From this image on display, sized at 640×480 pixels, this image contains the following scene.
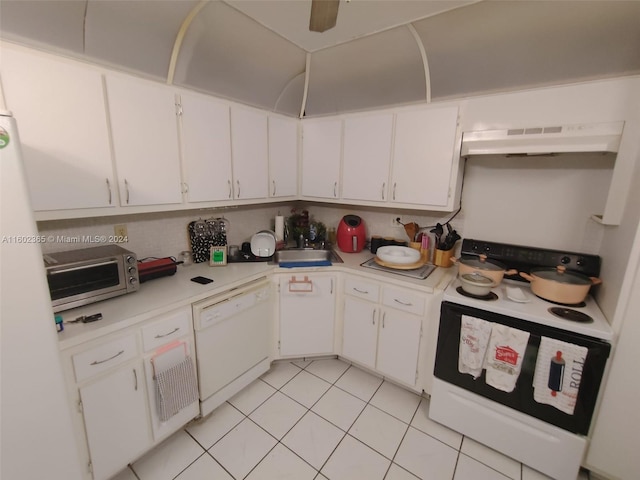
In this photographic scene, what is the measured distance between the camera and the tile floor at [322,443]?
61.6 inches

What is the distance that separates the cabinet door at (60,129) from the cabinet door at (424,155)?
1.91m

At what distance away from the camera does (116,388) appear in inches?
54.1

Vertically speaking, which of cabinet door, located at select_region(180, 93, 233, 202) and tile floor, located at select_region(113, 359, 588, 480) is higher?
cabinet door, located at select_region(180, 93, 233, 202)

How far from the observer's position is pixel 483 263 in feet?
6.25

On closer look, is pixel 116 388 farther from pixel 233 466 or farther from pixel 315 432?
pixel 315 432

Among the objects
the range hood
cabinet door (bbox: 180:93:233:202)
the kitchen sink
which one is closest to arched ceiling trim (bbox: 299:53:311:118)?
cabinet door (bbox: 180:93:233:202)

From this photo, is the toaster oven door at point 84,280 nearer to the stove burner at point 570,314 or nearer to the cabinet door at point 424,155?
the cabinet door at point 424,155

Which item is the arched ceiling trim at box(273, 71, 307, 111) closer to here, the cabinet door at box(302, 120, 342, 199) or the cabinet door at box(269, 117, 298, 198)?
the cabinet door at box(269, 117, 298, 198)

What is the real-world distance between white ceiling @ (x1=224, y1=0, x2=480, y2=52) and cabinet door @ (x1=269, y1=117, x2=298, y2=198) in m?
0.70

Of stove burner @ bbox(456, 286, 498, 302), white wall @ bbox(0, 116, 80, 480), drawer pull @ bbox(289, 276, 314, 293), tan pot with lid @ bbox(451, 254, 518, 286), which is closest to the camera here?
white wall @ bbox(0, 116, 80, 480)

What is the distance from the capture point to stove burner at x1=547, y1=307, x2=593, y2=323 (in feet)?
4.69

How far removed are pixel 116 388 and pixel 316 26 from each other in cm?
223

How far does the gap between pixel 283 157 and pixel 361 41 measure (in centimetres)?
107

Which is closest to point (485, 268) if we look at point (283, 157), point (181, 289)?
point (283, 157)
